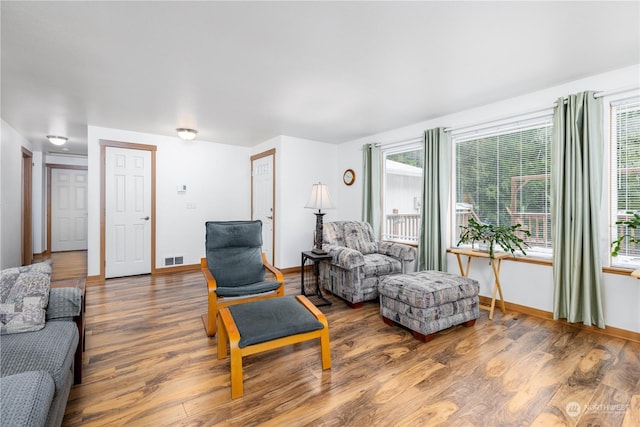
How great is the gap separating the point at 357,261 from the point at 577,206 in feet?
7.05

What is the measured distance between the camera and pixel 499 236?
307 centimetres

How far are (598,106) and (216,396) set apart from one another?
3.86 m

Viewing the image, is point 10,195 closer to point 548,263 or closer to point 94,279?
point 94,279

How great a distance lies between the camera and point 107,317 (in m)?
2.99

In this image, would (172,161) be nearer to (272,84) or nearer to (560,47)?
(272,84)

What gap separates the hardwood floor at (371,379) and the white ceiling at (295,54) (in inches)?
92.1

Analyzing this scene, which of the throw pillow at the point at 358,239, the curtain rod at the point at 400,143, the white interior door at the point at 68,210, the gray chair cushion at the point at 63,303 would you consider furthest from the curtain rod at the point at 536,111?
the white interior door at the point at 68,210

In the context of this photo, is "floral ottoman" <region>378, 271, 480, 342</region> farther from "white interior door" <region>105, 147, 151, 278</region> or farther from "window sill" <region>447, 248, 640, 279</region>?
"white interior door" <region>105, 147, 151, 278</region>

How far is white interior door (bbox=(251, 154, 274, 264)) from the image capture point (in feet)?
16.9

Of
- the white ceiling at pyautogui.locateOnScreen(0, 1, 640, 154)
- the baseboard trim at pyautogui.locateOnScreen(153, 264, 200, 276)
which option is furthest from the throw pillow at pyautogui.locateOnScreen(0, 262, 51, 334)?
the baseboard trim at pyautogui.locateOnScreen(153, 264, 200, 276)

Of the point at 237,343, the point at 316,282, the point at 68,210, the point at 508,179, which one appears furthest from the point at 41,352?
the point at 68,210

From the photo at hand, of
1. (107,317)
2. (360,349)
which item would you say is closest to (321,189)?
(360,349)

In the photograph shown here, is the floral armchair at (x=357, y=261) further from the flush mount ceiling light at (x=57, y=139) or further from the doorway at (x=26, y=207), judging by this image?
the doorway at (x=26, y=207)

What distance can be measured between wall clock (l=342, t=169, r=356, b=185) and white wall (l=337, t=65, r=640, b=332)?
91 centimetres
